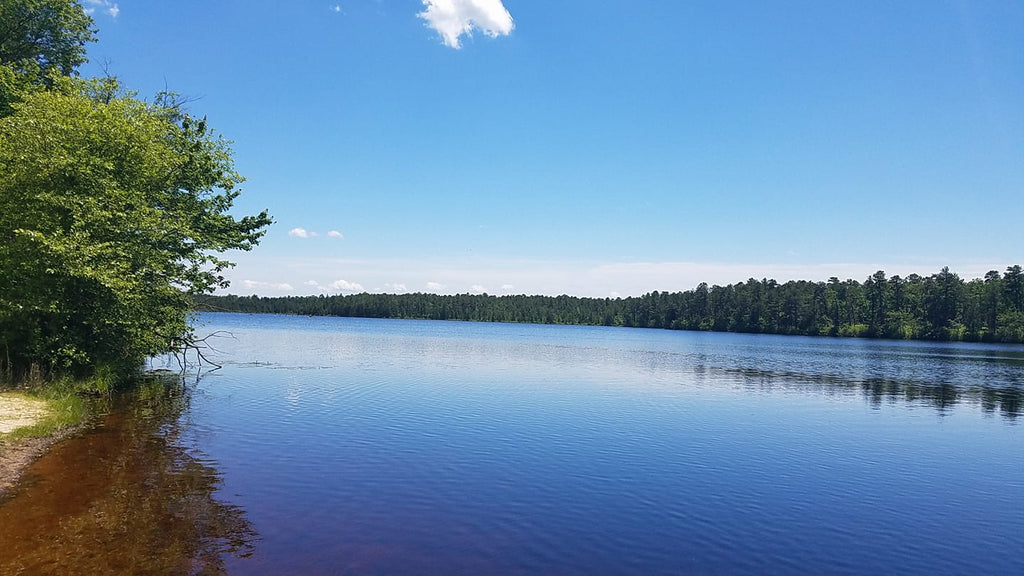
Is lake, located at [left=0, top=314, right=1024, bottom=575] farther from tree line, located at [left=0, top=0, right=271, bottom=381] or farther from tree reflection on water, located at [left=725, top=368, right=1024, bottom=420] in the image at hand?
A: tree line, located at [left=0, top=0, right=271, bottom=381]

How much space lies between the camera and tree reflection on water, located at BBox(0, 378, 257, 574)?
10961mm

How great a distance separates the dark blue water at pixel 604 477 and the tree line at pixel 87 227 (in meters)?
5.44

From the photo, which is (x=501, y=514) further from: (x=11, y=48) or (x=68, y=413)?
(x=11, y=48)

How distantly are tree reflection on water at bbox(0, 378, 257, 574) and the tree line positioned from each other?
7170mm

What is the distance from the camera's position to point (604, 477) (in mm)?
19438

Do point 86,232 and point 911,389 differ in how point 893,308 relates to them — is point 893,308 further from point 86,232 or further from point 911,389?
point 86,232

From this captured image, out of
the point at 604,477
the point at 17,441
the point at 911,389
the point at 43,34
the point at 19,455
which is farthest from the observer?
the point at 911,389

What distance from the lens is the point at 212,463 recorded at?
60.7 feet

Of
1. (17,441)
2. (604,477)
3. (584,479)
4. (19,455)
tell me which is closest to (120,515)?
(19,455)

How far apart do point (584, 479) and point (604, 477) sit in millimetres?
787

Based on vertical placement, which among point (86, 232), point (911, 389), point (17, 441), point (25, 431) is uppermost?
point (86, 232)

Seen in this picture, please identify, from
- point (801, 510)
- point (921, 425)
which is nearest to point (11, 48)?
A: point (801, 510)

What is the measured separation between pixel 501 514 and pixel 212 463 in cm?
958

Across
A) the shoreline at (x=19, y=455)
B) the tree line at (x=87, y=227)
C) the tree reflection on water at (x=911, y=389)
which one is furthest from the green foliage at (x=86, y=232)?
the tree reflection on water at (x=911, y=389)
